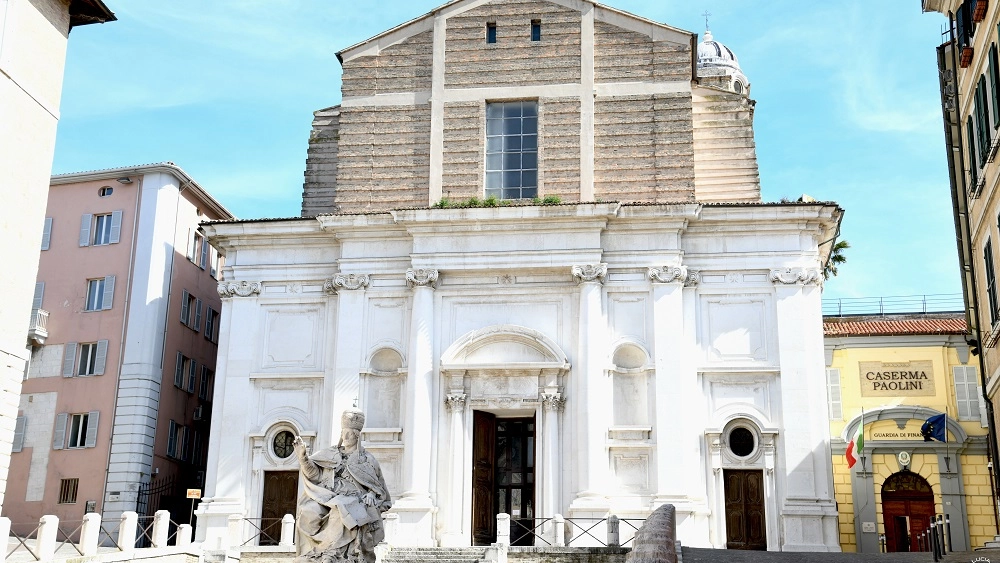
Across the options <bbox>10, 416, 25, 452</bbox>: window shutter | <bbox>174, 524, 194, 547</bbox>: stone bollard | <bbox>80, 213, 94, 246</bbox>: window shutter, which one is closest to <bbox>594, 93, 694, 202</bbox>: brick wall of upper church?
<bbox>174, 524, 194, 547</bbox>: stone bollard

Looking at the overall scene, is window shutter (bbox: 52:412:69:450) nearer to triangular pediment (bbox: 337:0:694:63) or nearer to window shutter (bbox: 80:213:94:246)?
window shutter (bbox: 80:213:94:246)

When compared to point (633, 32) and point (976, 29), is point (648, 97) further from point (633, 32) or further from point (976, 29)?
point (976, 29)

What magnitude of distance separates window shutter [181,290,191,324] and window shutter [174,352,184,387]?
1.06 metres

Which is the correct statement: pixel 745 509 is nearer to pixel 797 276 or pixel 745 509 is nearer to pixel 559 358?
pixel 559 358

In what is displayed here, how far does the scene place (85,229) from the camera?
32375 mm

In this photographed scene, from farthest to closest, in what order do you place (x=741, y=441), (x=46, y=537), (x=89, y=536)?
(x=741, y=441)
(x=89, y=536)
(x=46, y=537)

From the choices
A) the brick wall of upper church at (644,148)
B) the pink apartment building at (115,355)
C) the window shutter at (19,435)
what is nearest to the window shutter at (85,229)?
the pink apartment building at (115,355)

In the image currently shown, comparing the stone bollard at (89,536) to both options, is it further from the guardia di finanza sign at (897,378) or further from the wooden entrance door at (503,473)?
the guardia di finanza sign at (897,378)

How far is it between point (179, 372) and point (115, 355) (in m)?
2.03

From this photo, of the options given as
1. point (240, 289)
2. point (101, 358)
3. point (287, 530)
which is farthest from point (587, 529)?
point (101, 358)

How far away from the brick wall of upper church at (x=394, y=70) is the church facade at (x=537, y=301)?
Result: 57mm

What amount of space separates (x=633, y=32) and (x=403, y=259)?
26.3 feet

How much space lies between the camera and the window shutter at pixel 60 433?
30312mm

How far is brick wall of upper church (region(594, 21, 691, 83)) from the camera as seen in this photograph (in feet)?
91.5
